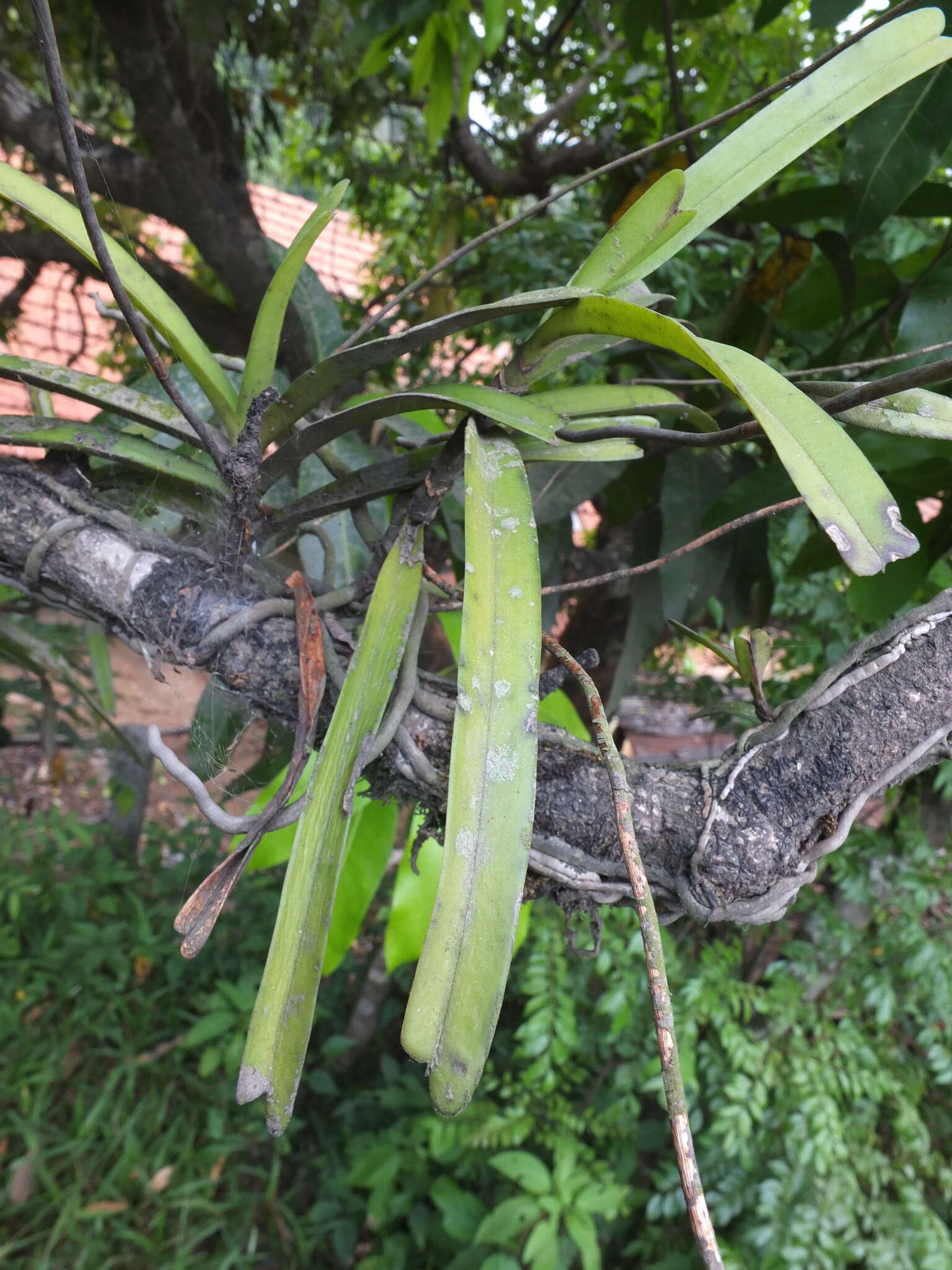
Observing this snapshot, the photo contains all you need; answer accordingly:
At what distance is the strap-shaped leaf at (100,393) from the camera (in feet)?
1.36

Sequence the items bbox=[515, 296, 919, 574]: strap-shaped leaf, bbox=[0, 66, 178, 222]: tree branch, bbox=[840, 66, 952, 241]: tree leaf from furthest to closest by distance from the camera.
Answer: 1. bbox=[0, 66, 178, 222]: tree branch
2. bbox=[840, 66, 952, 241]: tree leaf
3. bbox=[515, 296, 919, 574]: strap-shaped leaf

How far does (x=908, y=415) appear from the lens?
34 cm

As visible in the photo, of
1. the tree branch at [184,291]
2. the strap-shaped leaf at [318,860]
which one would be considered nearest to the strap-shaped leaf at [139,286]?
the strap-shaped leaf at [318,860]

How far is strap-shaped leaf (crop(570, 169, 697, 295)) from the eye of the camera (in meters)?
0.34

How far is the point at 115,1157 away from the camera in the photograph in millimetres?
Result: 1265

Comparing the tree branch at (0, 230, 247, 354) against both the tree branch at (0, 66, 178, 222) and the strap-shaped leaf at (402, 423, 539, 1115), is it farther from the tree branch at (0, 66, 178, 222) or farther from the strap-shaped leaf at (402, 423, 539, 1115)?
the strap-shaped leaf at (402, 423, 539, 1115)

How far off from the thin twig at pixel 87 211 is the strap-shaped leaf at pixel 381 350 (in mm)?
34

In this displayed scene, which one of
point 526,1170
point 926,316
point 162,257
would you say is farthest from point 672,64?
point 162,257

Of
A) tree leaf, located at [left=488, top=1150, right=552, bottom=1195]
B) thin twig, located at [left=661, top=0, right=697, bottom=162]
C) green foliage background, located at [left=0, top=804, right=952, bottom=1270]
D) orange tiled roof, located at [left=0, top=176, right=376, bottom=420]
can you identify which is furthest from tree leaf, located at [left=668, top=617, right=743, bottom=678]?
orange tiled roof, located at [left=0, top=176, right=376, bottom=420]

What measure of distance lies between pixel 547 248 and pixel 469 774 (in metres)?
1.16

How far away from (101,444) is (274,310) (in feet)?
0.39

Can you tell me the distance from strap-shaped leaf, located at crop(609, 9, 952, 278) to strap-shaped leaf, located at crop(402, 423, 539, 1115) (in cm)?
14

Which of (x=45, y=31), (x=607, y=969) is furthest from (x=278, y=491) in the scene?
(x=607, y=969)

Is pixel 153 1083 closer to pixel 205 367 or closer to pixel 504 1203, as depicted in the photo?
pixel 504 1203
